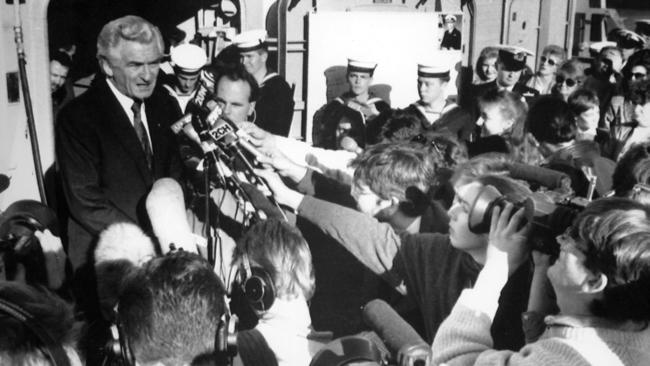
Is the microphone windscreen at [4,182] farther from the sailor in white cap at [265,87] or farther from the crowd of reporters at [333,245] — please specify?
the sailor in white cap at [265,87]

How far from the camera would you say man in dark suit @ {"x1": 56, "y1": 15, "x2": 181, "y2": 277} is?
2.61 m

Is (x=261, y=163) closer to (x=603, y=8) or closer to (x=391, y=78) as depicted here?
(x=391, y=78)

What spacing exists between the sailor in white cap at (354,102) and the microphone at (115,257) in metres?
2.76

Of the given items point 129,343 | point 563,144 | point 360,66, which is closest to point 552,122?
point 563,144

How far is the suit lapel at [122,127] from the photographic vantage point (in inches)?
107

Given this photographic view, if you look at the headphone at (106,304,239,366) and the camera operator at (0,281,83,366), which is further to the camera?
the headphone at (106,304,239,366)

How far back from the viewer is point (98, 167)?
8.73ft

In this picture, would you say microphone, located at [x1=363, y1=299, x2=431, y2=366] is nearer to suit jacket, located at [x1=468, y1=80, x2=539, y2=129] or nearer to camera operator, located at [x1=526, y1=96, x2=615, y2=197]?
camera operator, located at [x1=526, y1=96, x2=615, y2=197]

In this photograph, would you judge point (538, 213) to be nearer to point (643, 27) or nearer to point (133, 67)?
point (133, 67)

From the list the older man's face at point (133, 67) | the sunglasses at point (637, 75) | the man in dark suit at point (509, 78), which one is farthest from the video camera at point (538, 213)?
the sunglasses at point (637, 75)

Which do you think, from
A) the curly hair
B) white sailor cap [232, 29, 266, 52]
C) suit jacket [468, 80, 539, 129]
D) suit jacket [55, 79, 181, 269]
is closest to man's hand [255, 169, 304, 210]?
suit jacket [55, 79, 181, 269]

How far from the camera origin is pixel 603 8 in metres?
11.8

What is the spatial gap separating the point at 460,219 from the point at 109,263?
1244mm

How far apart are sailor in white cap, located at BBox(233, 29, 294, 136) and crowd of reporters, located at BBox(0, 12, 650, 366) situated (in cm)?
60
